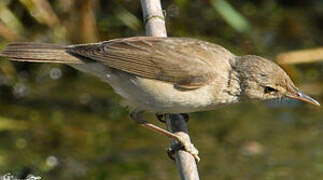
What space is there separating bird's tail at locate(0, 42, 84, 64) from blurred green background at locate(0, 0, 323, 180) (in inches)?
63.8

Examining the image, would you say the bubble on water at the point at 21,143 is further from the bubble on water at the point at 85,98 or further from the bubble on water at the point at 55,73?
the bubble on water at the point at 55,73

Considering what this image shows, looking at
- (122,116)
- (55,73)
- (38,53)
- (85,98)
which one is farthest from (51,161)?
(38,53)

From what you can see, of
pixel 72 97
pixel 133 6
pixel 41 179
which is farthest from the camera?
pixel 133 6

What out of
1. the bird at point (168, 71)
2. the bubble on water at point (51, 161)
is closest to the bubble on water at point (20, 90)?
the bubble on water at point (51, 161)

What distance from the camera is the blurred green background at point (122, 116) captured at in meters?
6.87

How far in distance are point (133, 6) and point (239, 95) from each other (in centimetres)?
333

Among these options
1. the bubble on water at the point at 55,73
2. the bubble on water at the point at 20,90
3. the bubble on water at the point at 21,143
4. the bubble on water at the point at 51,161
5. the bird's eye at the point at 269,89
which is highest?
the bubble on water at the point at 55,73

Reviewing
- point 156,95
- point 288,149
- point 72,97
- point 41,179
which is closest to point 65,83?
point 72,97

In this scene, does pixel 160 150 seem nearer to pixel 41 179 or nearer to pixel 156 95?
pixel 41 179

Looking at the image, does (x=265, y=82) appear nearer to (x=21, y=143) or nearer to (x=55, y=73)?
(x=21, y=143)

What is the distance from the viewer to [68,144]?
23.3ft

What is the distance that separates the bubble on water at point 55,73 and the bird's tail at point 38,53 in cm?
277

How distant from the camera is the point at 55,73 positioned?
813cm

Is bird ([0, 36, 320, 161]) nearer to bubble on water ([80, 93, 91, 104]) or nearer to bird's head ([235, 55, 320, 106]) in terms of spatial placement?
bird's head ([235, 55, 320, 106])
